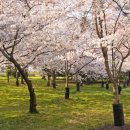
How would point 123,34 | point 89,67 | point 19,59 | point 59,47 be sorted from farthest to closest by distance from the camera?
point 89,67 → point 19,59 → point 59,47 → point 123,34

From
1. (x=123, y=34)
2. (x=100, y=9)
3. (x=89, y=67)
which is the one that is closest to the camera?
(x=100, y=9)

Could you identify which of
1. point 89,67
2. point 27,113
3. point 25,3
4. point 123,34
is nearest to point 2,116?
point 27,113

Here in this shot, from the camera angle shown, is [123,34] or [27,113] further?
[27,113]

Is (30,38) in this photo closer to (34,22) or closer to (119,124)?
(34,22)

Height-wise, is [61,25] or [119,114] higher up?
[61,25]

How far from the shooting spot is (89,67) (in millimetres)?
53688

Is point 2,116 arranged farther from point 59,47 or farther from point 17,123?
point 59,47

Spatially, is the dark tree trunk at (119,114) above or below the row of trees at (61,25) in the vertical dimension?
below

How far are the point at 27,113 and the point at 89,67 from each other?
1204 inches

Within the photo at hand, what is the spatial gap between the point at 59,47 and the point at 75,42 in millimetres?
3644

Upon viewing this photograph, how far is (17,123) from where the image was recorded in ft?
66.1

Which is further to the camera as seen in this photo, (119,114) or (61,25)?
(61,25)

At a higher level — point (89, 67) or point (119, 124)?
point (89, 67)

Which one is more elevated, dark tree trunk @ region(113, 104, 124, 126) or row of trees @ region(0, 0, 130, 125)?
row of trees @ region(0, 0, 130, 125)
